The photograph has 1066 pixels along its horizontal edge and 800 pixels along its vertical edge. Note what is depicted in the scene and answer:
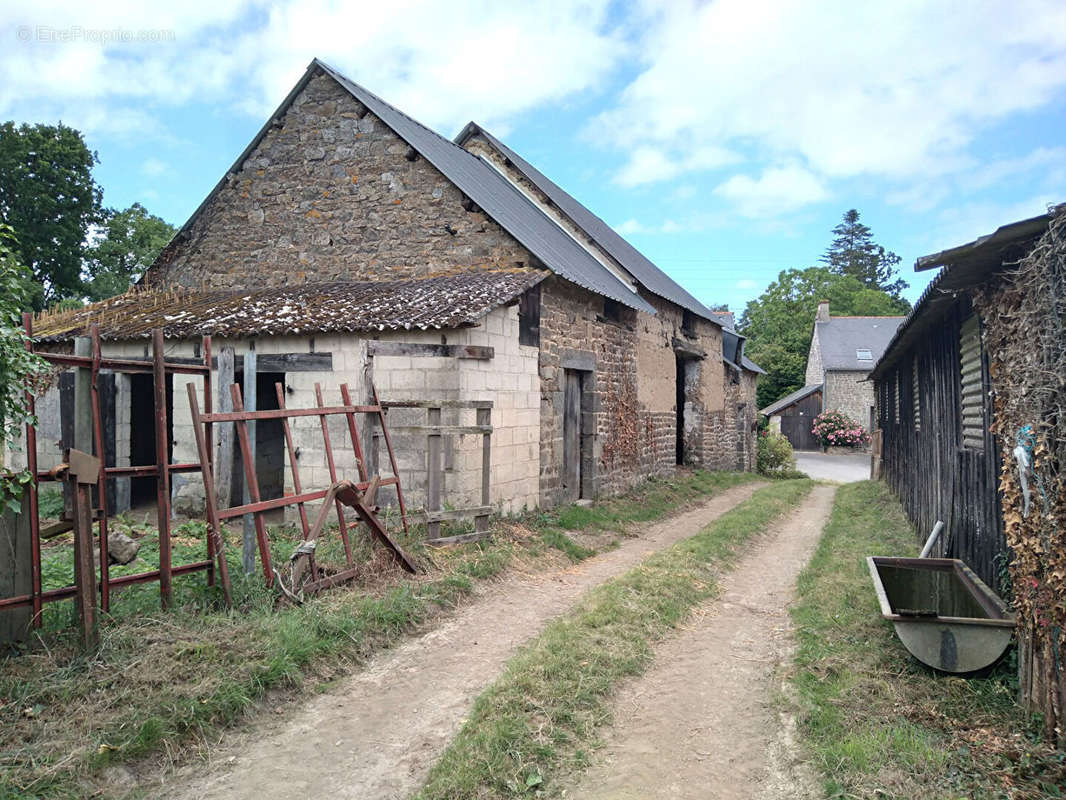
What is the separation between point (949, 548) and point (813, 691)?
3733 millimetres

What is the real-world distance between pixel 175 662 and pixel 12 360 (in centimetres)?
188

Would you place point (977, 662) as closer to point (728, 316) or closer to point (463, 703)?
point (463, 703)

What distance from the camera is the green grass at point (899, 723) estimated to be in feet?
11.1

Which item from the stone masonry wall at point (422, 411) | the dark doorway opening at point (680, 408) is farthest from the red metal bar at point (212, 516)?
the dark doorway opening at point (680, 408)

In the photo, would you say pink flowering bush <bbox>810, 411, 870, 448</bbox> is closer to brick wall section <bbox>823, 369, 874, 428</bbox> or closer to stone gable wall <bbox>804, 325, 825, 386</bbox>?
brick wall section <bbox>823, 369, 874, 428</bbox>

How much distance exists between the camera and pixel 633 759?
377cm

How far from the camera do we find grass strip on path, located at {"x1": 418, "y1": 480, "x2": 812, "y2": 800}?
354 cm

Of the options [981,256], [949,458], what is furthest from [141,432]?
[981,256]

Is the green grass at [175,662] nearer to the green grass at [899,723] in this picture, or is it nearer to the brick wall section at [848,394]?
the green grass at [899,723]

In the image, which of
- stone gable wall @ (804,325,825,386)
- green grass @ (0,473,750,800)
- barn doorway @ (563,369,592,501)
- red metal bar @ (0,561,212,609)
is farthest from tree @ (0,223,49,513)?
stone gable wall @ (804,325,825,386)

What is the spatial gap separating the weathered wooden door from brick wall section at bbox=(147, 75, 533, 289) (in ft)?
8.07

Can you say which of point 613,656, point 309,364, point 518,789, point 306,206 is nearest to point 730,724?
point 613,656

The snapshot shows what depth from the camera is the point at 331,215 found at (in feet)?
38.3

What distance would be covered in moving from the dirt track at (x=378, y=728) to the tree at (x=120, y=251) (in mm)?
28637
